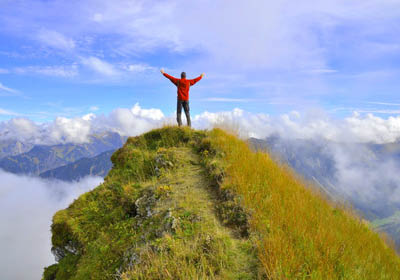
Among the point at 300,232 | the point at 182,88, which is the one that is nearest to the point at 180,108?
the point at 182,88

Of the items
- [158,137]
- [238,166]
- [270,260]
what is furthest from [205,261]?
[158,137]

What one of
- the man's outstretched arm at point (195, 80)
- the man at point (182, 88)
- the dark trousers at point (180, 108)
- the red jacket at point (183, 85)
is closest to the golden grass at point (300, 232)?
the dark trousers at point (180, 108)

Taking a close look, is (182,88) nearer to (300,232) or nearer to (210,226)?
(210,226)

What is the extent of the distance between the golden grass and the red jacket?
573cm

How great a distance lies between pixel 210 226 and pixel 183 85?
9.37 meters

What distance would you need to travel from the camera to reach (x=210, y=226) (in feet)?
16.5

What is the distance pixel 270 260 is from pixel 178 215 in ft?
9.80

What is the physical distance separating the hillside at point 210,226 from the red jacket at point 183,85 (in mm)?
3022

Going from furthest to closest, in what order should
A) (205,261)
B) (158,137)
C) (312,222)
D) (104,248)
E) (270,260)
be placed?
(158,137), (104,248), (312,222), (205,261), (270,260)

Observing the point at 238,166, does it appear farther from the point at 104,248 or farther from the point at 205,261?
the point at 104,248

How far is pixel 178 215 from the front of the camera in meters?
5.67

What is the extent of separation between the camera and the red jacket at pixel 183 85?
12.7 metres

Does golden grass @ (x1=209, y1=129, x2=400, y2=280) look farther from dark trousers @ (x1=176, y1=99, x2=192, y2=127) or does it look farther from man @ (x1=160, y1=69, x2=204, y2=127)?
man @ (x1=160, y1=69, x2=204, y2=127)

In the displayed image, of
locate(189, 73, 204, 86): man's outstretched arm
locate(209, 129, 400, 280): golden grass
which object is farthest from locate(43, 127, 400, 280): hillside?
locate(189, 73, 204, 86): man's outstretched arm
